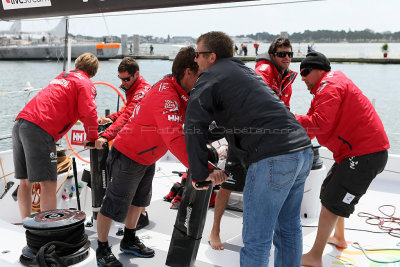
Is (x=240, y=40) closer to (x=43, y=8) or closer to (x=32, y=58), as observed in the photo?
(x=43, y=8)

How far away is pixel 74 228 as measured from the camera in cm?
223

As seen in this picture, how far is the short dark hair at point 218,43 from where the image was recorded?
2172mm

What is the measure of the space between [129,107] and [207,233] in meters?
1.24

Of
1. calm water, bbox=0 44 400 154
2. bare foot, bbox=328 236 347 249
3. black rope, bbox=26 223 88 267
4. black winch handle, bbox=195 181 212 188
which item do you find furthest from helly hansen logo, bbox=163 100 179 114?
calm water, bbox=0 44 400 154

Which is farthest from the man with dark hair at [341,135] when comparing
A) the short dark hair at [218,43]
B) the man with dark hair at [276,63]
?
the short dark hair at [218,43]

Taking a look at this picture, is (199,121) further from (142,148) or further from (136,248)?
(136,248)

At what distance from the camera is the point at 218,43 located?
85.4 inches

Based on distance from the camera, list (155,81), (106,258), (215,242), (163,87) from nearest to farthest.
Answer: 1. (163,87)
2. (106,258)
3. (215,242)
4. (155,81)

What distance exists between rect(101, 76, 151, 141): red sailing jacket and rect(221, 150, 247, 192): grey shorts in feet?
2.93

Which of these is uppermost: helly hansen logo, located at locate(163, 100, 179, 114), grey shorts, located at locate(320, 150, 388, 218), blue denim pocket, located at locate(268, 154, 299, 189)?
helly hansen logo, located at locate(163, 100, 179, 114)

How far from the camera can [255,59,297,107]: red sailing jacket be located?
3.27 metres

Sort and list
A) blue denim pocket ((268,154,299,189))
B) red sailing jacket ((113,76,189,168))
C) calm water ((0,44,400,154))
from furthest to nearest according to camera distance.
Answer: calm water ((0,44,400,154)) → red sailing jacket ((113,76,189,168)) → blue denim pocket ((268,154,299,189))

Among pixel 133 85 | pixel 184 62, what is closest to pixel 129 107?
pixel 133 85

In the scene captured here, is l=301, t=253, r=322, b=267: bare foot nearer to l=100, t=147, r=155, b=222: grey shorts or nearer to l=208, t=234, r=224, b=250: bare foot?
l=208, t=234, r=224, b=250: bare foot
